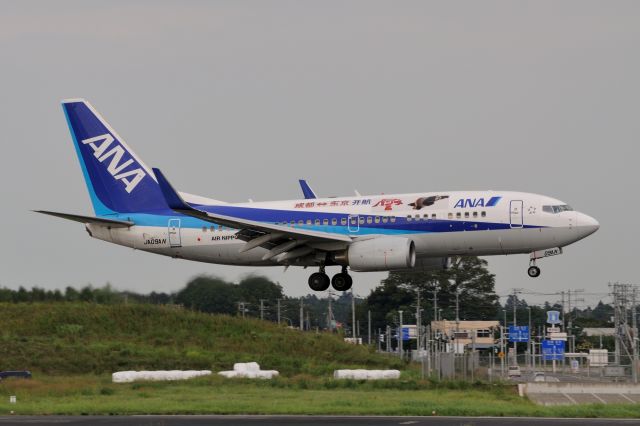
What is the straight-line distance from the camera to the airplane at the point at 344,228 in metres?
54.8

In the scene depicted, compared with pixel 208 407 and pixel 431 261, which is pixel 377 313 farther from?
pixel 208 407

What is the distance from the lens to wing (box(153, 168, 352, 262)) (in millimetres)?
54622

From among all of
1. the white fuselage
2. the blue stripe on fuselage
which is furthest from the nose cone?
the blue stripe on fuselage

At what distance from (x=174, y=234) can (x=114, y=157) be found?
794cm

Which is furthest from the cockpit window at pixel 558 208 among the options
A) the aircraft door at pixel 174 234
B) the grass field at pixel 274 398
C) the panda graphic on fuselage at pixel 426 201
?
the aircraft door at pixel 174 234

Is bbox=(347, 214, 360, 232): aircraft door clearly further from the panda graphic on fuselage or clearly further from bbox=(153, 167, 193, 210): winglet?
bbox=(153, 167, 193, 210): winglet

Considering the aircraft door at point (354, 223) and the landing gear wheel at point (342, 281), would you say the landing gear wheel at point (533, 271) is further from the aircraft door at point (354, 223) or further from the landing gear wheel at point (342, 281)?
the landing gear wheel at point (342, 281)

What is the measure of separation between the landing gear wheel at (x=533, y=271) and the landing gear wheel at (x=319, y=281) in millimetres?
9845

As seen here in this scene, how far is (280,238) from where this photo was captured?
56.9m

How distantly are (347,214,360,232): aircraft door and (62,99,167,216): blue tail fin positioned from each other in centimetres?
1165

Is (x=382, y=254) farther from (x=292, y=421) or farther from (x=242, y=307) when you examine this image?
(x=242, y=307)

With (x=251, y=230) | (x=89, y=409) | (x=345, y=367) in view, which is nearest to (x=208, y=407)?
(x=89, y=409)

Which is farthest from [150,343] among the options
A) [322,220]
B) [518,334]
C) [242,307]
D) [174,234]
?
[518,334]

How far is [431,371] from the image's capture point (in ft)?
213
